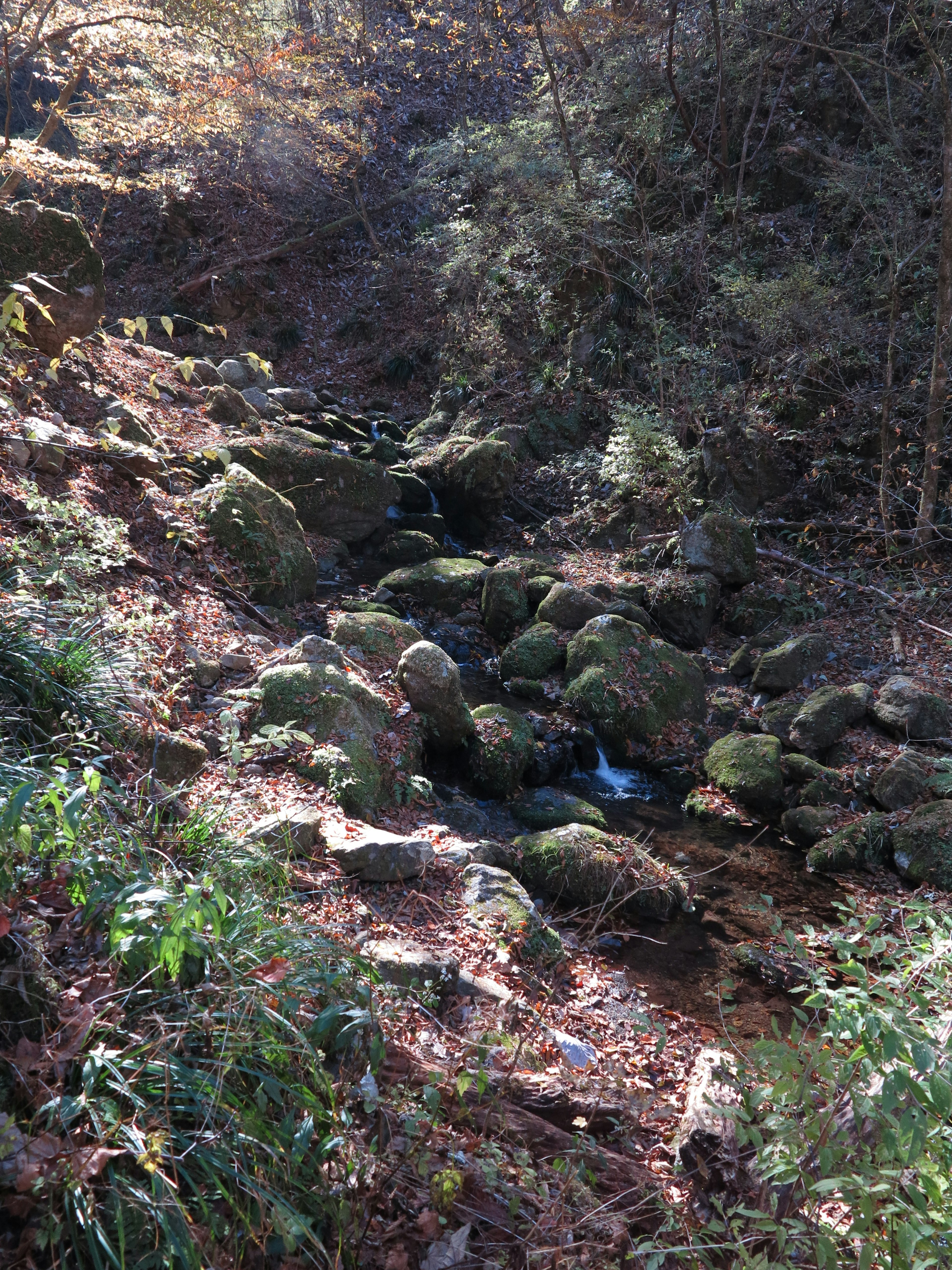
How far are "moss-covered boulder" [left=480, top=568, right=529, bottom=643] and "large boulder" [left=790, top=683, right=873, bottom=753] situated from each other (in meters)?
3.50

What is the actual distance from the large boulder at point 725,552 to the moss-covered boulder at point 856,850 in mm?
4322

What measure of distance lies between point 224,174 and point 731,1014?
2063 cm

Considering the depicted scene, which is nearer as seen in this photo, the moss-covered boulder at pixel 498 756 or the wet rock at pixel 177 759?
the wet rock at pixel 177 759

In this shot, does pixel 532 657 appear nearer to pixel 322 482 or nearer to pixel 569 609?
pixel 569 609

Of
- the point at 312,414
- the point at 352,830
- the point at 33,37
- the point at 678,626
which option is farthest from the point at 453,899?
the point at 312,414

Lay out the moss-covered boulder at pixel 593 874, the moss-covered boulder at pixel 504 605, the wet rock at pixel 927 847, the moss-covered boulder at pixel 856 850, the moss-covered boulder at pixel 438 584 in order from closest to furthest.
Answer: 1. the moss-covered boulder at pixel 593 874
2. the wet rock at pixel 927 847
3. the moss-covered boulder at pixel 856 850
4. the moss-covered boulder at pixel 504 605
5. the moss-covered boulder at pixel 438 584

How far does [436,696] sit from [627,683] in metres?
2.60

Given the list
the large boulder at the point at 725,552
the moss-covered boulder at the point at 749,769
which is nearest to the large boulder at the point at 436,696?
the moss-covered boulder at the point at 749,769

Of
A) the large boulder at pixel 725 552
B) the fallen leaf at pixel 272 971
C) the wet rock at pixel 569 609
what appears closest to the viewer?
the fallen leaf at pixel 272 971

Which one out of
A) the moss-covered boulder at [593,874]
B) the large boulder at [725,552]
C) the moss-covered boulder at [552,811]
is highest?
the large boulder at [725,552]

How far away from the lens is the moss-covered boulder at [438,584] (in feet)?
32.4

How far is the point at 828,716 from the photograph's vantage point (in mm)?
7605

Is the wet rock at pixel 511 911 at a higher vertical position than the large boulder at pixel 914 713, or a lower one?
lower

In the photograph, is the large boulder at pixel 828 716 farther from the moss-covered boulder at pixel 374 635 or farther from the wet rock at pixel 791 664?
the moss-covered boulder at pixel 374 635
